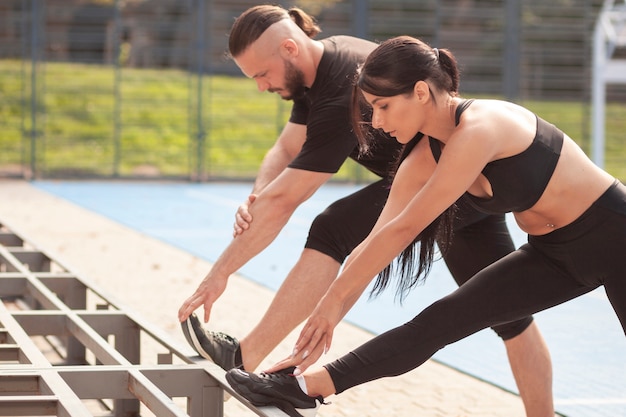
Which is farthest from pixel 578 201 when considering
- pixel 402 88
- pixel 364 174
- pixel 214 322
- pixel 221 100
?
pixel 221 100

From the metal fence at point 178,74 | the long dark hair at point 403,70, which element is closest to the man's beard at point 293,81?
the long dark hair at point 403,70

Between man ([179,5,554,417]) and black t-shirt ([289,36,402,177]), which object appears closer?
man ([179,5,554,417])

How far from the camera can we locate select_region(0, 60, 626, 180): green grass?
770 inches

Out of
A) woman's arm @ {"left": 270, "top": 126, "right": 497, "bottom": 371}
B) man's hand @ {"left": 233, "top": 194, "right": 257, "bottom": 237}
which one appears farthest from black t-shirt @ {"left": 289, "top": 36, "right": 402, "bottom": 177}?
woman's arm @ {"left": 270, "top": 126, "right": 497, "bottom": 371}

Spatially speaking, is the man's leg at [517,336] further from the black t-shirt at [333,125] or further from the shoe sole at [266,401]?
the shoe sole at [266,401]

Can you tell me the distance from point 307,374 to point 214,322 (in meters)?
3.60

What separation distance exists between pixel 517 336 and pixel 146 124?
1690cm

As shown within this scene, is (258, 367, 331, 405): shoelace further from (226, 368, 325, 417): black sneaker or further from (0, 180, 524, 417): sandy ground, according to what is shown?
(0, 180, 524, 417): sandy ground

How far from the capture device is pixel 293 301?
14.5 feet

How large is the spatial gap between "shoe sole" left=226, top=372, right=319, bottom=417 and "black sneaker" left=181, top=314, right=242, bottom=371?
0.56m

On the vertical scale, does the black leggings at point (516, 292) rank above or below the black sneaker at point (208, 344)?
above

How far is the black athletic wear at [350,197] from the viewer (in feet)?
14.1

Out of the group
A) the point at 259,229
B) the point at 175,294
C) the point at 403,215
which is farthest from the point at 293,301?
the point at 175,294

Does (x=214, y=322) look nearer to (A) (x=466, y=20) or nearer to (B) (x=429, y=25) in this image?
(B) (x=429, y=25)
